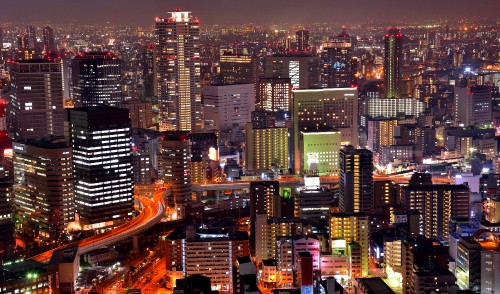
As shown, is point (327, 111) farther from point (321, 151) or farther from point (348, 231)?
→ point (348, 231)

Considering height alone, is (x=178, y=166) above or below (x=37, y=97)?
below

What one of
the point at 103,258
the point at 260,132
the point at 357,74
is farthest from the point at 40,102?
the point at 357,74

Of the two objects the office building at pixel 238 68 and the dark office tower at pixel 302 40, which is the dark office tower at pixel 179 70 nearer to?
the office building at pixel 238 68

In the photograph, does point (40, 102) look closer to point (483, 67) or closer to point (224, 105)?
point (224, 105)


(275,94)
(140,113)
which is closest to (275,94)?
(275,94)

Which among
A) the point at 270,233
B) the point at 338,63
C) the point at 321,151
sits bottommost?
the point at 270,233

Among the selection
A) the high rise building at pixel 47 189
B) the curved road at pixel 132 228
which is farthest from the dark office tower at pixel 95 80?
the high rise building at pixel 47 189
